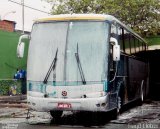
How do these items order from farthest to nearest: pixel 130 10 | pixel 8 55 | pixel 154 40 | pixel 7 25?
pixel 7 25 < pixel 130 10 < pixel 154 40 < pixel 8 55

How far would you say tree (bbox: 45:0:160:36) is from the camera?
28.6 meters

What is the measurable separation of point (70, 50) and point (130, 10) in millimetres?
16475

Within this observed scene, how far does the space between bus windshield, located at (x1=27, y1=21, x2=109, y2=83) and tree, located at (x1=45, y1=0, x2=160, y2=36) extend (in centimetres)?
1499

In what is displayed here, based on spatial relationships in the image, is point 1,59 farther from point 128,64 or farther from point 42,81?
point 42,81

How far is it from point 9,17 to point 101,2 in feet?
29.3

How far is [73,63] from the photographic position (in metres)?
13.3

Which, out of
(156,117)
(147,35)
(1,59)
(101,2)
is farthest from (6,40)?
(156,117)

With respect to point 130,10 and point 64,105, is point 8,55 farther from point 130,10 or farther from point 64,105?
point 64,105

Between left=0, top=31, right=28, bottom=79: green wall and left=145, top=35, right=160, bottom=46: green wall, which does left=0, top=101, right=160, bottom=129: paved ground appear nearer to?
left=0, top=31, right=28, bottom=79: green wall

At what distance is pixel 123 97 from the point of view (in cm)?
1614

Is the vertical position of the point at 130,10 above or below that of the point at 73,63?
above

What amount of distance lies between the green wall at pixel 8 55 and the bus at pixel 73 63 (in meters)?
12.7

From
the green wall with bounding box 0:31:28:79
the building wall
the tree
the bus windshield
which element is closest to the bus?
the bus windshield

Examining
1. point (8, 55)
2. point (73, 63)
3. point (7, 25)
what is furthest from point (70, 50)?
point (7, 25)
